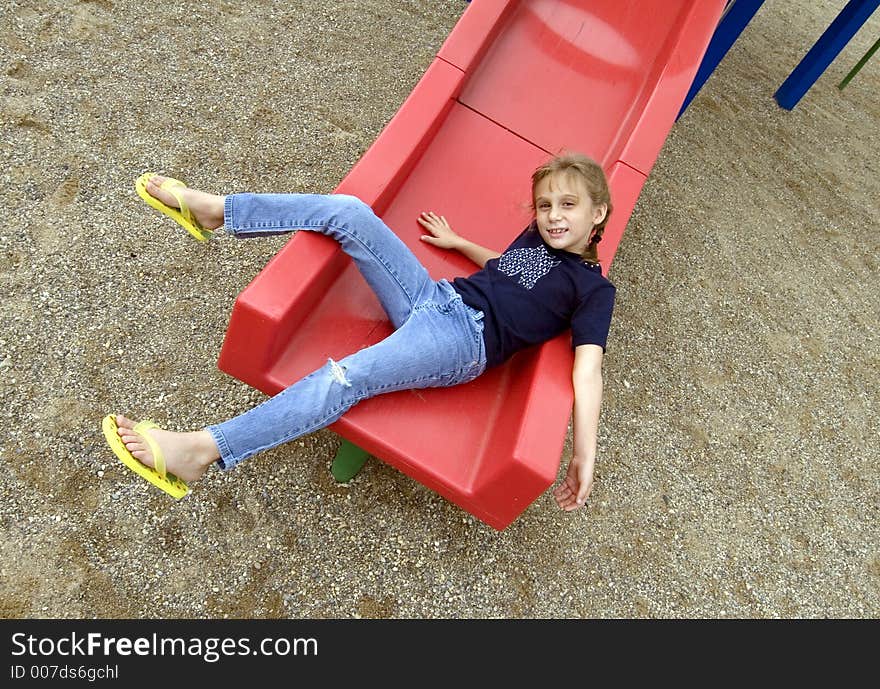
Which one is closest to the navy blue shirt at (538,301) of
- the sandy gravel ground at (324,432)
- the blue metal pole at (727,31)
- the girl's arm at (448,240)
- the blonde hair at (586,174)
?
the blonde hair at (586,174)

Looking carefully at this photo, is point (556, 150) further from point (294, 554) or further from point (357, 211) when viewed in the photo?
point (294, 554)

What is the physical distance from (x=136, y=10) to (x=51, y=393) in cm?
247

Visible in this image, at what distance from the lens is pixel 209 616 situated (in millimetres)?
1806

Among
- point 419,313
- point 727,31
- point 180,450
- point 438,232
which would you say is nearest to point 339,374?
point 419,313

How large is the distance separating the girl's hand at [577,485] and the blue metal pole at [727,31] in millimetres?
3011

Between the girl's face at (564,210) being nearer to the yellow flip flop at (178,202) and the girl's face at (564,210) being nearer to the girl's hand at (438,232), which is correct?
the girl's hand at (438,232)

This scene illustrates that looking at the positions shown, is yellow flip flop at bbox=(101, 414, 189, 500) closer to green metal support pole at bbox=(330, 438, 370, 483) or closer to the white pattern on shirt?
green metal support pole at bbox=(330, 438, 370, 483)

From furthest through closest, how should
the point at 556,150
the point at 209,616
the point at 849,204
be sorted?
the point at 849,204, the point at 556,150, the point at 209,616

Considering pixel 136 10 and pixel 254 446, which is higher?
pixel 254 446

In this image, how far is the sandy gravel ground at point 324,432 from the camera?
1922 millimetres

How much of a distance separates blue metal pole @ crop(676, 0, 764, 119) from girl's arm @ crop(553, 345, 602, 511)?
9.00 ft

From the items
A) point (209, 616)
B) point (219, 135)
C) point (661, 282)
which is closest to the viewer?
point (209, 616)

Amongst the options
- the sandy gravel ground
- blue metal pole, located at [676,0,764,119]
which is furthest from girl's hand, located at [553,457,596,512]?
blue metal pole, located at [676,0,764,119]

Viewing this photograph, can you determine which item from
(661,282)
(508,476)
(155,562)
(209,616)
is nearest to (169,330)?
(155,562)
